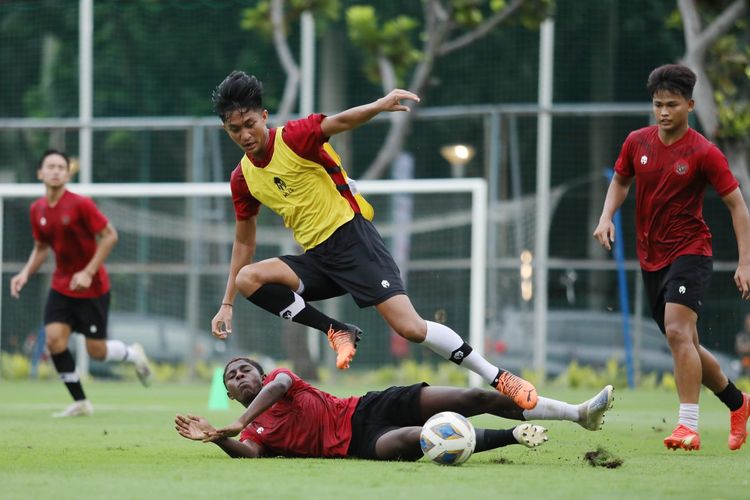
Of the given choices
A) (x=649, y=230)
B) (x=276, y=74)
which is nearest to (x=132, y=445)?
(x=649, y=230)

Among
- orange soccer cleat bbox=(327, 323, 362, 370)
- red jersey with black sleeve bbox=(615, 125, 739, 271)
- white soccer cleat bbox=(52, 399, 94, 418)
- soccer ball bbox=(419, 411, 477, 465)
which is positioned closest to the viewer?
soccer ball bbox=(419, 411, 477, 465)

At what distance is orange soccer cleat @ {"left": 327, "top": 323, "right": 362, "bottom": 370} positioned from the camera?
26.0 ft

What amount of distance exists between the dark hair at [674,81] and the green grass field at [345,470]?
2358 millimetres

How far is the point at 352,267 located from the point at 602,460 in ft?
6.63

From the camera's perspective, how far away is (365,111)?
7.35 meters

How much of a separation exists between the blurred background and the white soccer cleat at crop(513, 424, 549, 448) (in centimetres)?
918

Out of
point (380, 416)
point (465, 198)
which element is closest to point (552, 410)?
point (380, 416)

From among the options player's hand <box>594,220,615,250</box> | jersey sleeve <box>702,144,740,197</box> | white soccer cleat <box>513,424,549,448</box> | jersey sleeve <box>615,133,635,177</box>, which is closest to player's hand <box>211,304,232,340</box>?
white soccer cleat <box>513,424,549,448</box>

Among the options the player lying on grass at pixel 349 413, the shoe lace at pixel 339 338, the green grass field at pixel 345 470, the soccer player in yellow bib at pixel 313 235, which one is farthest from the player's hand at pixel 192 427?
the shoe lace at pixel 339 338

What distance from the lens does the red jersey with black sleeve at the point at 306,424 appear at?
25.0ft

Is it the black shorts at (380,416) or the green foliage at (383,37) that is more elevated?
the green foliage at (383,37)

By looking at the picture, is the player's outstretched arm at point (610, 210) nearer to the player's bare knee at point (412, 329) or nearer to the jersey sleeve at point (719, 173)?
the jersey sleeve at point (719, 173)

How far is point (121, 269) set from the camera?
2003cm

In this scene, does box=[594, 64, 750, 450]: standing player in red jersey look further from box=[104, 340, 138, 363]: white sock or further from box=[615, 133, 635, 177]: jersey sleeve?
box=[104, 340, 138, 363]: white sock
